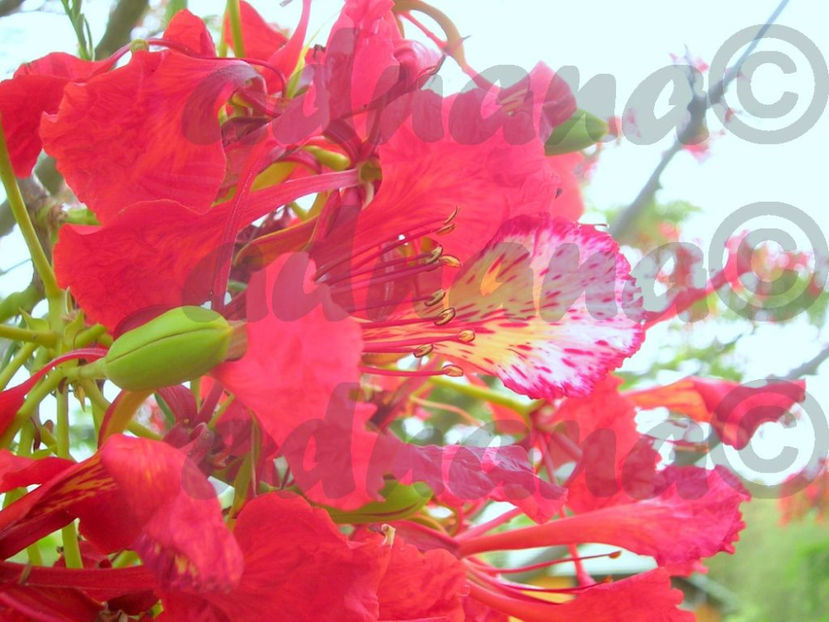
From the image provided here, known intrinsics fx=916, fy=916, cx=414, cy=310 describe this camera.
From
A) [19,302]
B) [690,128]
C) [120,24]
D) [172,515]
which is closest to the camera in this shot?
[172,515]

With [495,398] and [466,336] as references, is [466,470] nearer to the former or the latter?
[466,336]

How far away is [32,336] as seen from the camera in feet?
1.65

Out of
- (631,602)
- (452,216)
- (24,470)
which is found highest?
(452,216)

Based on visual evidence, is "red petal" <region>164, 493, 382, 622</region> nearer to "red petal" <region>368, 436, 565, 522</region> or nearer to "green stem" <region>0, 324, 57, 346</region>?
"red petal" <region>368, 436, 565, 522</region>

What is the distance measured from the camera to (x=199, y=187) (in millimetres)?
451

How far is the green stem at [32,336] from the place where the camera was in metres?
0.49

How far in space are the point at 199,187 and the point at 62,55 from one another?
0.47 feet

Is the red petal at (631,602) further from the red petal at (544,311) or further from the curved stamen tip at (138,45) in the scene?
the curved stamen tip at (138,45)

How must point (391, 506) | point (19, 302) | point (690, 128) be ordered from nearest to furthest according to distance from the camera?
point (391, 506), point (19, 302), point (690, 128)

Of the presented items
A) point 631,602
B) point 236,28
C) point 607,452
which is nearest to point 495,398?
point 607,452

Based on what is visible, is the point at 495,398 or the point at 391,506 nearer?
the point at 391,506

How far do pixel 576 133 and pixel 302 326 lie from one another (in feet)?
0.92

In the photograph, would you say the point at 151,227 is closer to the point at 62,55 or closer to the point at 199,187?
the point at 199,187

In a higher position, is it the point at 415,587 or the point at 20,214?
the point at 20,214
